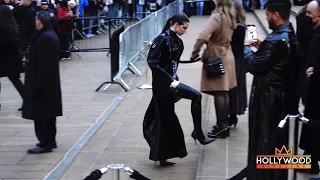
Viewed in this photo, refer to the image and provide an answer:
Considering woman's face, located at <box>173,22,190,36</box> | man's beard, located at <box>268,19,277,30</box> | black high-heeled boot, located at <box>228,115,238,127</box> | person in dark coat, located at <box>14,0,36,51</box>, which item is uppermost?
man's beard, located at <box>268,19,277,30</box>

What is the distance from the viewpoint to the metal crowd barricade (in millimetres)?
12312

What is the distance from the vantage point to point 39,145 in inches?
311

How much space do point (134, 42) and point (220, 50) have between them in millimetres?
6176

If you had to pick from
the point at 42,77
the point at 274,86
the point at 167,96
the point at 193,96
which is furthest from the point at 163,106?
the point at 274,86

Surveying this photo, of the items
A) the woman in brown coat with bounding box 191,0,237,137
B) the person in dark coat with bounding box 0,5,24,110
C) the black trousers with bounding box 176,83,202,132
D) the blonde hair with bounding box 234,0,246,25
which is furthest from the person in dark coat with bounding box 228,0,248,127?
the person in dark coat with bounding box 0,5,24,110

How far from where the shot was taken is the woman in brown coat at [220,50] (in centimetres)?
A: 776

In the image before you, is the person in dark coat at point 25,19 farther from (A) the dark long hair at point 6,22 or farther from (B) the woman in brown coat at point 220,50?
(B) the woman in brown coat at point 220,50

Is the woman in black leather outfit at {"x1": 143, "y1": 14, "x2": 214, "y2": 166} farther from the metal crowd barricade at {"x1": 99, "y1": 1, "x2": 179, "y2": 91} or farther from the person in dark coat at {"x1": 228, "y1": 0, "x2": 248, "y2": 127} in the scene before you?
the metal crowd barricade at {"x1": 99, "y1": 1, "x2": 179, "y2": 91}

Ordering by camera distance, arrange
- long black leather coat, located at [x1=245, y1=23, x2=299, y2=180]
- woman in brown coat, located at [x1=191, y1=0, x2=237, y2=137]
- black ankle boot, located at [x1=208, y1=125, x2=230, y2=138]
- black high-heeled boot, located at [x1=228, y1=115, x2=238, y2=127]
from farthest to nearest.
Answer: black high-heeled boot, located at [x1=228, y1=115, x2=238, y2=127] < black ankle boot, located at [x1=208, y1=125, x2=230, y2=138] < woman in brown coat, located at [x1=191, y1=0, x2=237, y2=137] < long black leather coat, located at [x1=245, y1=23, x2=299, y2=180]

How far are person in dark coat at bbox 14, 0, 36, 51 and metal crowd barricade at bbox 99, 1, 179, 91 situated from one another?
8.00 feet

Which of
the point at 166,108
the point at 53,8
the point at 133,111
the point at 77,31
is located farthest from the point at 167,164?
the point at 77,31

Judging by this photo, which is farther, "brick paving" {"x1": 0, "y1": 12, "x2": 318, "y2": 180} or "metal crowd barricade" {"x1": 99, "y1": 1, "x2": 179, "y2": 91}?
"metal crowd barricade" {"x1": 99, "y1": 1, "x2": 179, "y2": 91}

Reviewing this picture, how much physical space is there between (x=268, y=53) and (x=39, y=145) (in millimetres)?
3769

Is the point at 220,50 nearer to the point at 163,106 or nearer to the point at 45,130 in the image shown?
the point at 163,106
